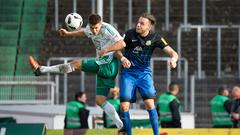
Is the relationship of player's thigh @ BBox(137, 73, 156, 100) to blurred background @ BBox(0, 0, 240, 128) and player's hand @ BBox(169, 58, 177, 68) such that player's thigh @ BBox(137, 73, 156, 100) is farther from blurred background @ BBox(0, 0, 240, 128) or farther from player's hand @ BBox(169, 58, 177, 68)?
blurred background @ BBox(0, 0, 240, 128)

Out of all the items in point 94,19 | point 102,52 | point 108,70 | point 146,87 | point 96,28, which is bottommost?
point 146,87

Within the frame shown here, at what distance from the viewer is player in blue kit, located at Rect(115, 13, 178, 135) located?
16.9 meters

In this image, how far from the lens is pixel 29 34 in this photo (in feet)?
87.5

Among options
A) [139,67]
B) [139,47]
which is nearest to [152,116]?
[139,67]

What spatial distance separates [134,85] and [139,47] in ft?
1.96

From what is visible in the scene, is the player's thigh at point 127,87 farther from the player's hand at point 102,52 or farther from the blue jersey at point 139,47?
the player's hand at point 102,52

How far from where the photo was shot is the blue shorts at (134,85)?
1689 cm

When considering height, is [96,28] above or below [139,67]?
above

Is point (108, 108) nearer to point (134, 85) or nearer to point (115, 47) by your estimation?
point (134, 85)

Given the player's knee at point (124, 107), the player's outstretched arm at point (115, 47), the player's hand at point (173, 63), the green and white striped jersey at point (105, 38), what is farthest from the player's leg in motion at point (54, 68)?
the player's hand at point (173, 63)

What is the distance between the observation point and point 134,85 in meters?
17.0

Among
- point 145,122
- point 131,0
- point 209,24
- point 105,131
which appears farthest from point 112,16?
point 105,131

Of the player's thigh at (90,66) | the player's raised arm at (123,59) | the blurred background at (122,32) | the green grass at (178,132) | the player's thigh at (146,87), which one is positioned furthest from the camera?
the blurred background at (122,32)

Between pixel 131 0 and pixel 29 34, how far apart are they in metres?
2.99
